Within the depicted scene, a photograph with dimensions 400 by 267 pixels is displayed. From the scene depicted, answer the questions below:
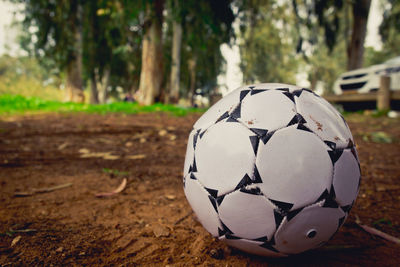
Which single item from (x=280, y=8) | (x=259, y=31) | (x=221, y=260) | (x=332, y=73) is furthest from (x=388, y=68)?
(x=332, y=73)

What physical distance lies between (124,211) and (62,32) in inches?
491

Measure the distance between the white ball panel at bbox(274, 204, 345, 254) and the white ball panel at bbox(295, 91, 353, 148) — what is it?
0.37 meters

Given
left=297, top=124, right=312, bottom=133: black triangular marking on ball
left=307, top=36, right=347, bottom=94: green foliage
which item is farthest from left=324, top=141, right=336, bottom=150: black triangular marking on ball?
left=307, top=36, right=347, bottom=94: green foliage

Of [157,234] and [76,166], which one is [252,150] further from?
[76,166]

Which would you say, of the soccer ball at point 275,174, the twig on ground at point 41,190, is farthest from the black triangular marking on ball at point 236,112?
the twig on ground at point 41,190

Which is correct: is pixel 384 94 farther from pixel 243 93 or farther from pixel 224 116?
pixel 224 116

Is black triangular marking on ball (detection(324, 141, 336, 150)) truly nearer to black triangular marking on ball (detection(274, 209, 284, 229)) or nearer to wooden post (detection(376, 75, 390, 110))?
black triangular marking on ball (detection(274, 209, 284, 229))

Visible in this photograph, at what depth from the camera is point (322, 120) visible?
64.3 inches

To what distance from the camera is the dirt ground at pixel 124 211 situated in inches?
67.1

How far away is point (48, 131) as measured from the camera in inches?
218

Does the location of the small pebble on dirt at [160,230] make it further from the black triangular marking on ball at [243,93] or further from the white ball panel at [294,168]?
the black triangular marking on ball at [243,93]

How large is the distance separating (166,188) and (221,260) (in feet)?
4.43

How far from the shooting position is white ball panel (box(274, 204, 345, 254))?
150 centimetres

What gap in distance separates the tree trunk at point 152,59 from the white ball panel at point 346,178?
9.57m
